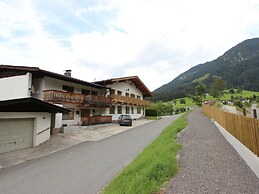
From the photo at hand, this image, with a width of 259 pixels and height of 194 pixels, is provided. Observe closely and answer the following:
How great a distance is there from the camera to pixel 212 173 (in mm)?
6461

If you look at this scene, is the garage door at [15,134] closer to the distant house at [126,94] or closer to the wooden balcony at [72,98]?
the wooden balcony at [72,98]

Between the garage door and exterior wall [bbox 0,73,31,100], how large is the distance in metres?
6.57

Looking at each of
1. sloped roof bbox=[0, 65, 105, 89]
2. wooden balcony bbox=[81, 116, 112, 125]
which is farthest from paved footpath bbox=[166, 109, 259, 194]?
wooden balcony bbox=[81, 116, 112, 125]

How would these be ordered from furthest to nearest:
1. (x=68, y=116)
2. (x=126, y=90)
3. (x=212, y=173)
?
(x=126, y=90) < (x=68, y=116) < (x=212, y=173)

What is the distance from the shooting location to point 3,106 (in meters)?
13.2

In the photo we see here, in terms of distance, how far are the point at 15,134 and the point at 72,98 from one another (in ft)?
32.6

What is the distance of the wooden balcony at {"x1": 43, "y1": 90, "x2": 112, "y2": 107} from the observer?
2188 centimetres

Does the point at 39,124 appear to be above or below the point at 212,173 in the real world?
above

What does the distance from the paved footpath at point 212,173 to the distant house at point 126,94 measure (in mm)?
24194

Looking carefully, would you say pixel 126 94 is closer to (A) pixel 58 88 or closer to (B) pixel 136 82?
(B) pixel 136 82

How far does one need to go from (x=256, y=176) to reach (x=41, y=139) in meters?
14.3

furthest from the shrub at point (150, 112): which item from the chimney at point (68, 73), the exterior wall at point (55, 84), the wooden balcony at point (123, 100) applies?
Result: the exterior wall at point (55, 84)

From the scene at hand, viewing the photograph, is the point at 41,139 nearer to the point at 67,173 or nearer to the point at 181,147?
the point at 67,173

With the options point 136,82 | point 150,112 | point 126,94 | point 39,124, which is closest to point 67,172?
point 39,124
